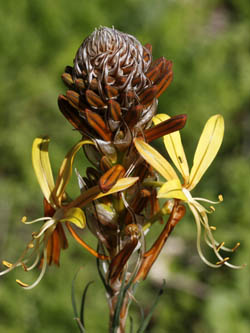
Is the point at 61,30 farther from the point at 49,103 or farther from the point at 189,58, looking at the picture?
the point at 189,58

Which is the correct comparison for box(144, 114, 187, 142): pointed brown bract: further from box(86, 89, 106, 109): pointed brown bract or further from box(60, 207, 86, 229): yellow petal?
box(60, 207, 86, 229): yellow petal

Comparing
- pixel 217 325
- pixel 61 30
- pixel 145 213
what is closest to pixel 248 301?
pixel 217 325

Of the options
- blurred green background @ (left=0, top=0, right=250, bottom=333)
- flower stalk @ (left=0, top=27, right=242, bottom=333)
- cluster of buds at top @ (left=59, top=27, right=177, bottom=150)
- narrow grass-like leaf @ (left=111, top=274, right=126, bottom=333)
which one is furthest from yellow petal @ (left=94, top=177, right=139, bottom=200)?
blurred green background @ (left=0, top=0, right=250, bottom=333)

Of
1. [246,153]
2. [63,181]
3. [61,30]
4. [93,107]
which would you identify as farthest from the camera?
[61,30]

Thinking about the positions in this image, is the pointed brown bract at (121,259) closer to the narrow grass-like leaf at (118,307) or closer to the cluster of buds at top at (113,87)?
the narrow grass-like leaf at (118,307)

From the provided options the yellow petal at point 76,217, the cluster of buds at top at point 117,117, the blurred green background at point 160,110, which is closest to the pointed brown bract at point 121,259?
the cluster of buds at top at point 117,117

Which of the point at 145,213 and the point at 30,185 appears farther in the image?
the point at 30,185
